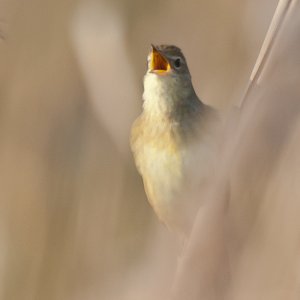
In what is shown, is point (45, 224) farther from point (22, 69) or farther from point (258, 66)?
point (258, 66)

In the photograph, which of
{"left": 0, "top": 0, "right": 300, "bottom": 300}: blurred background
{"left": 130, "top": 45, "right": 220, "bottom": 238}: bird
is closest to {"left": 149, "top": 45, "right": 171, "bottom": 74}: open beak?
{"left": 130, "top": 45, "right": 220, "bottom": 238}: bird

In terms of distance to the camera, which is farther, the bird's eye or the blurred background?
the blurred background

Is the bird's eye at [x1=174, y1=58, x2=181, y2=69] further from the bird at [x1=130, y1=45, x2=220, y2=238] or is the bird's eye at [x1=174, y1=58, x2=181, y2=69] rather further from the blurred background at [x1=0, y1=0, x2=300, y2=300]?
the blurred background at [x1=0, y1=0, x2=300, y2=300]

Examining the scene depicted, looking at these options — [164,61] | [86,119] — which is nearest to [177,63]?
[164,61]

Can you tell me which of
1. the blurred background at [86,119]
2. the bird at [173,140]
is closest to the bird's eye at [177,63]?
the bird at [173,140]

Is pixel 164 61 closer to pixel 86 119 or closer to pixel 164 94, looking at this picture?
pixel 164 94

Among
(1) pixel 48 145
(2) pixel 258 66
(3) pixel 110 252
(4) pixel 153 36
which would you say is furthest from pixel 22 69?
(2) pixel 258 66

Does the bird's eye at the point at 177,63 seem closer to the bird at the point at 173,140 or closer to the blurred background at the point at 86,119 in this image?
the bird at the point at 173,140
